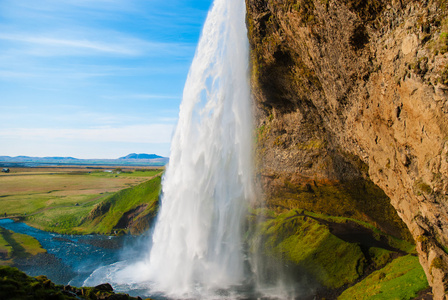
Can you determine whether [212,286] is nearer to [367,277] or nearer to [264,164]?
[367,277]

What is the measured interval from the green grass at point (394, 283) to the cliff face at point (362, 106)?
355 centimetres

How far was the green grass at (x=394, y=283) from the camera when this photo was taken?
630 inches

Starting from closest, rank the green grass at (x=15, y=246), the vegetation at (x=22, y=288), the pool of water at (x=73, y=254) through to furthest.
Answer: the vegetation at (x=22, y=288) → the pool of water at (x=73, y=254) → the green grass at (x=15, y=246)

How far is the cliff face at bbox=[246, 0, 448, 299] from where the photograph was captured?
1102 centimetres

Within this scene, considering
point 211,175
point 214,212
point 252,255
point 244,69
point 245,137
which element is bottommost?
point 252,255

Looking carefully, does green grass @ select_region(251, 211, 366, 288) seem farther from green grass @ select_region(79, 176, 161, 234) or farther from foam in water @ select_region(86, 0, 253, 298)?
green grass @ select_region(79, 176, 161, 234)

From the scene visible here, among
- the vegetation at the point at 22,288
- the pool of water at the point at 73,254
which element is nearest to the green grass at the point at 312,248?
the pool of water at the point at 73,254

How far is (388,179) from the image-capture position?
16062mm

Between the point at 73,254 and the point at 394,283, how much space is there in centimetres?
3322

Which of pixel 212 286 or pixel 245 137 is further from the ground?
pixel 245 137

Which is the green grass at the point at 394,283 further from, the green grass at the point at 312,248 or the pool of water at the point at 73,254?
the pool of water at the point at 73,254

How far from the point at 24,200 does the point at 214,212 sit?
56.8 m

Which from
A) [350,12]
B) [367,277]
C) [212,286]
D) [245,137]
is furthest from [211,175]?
[350,12]

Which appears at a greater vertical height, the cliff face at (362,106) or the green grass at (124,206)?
the cliff face at (362,106)
